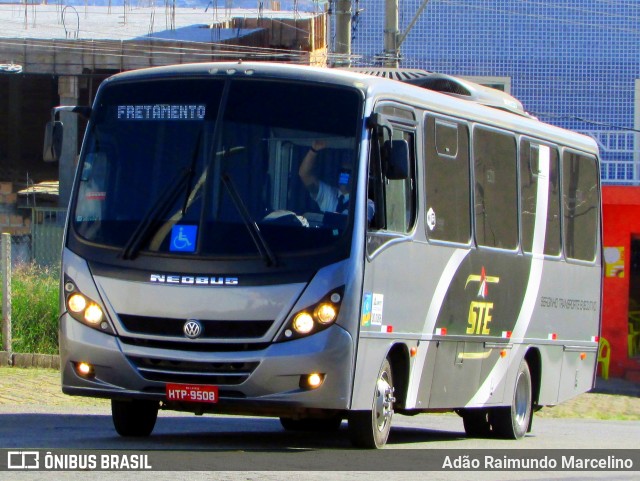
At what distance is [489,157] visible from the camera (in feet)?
40.7

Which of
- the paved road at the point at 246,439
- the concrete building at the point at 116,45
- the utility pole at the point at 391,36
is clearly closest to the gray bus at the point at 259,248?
the paved road at the point at 246,439

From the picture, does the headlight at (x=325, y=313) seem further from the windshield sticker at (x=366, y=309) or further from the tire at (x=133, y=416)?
the tire at (x=133, y=416)

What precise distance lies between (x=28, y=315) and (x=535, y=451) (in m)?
9.01

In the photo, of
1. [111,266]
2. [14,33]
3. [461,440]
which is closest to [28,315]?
[461,440]

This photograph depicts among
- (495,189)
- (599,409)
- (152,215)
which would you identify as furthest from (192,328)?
(599,409)

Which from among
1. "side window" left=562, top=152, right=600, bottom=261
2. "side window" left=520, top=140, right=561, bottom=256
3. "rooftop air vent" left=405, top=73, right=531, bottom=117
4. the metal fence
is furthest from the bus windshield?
the metal fence

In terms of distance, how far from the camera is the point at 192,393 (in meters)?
9.30

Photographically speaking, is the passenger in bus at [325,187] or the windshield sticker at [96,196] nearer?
the passenger in bus at [325,187]

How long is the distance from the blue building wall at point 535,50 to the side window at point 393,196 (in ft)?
77.2

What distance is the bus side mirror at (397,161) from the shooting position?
31.7 feet

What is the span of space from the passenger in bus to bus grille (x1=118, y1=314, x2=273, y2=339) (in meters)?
1.00

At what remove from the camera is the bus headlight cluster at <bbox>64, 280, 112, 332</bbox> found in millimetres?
9562

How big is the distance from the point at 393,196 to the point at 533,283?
364 centimetres

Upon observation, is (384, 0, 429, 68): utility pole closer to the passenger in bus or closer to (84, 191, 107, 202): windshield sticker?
(84, 191, 107, 202): windshield sticker
